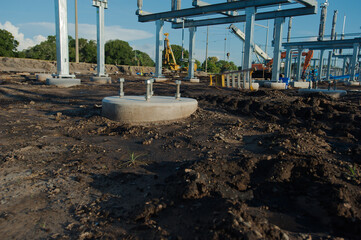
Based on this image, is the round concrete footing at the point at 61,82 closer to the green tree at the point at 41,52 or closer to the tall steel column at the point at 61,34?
the tall steel column at the point at 61,34

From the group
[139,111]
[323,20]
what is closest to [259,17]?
[323,20]

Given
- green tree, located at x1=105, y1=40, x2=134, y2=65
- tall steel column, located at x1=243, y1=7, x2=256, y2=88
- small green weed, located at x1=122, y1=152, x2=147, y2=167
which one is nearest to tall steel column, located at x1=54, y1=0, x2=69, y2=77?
tall steel column, located at x1=243, y1=7, x2=256, y2=88

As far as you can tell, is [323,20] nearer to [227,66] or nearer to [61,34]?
[61,34]

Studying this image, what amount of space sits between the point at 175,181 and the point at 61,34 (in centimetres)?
1244

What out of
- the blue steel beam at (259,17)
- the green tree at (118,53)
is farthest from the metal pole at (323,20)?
the green tree at (118,53)

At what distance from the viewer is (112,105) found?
602 cm

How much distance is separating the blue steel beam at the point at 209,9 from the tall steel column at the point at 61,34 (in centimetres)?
802

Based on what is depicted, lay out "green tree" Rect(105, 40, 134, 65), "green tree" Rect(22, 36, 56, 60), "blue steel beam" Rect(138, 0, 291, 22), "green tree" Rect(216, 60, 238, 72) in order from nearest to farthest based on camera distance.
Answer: "blue steel beam" Rect(138, 0, 291, 22) < "green tree" Rect(22, 36, 56, 60) < "green tree" Rect(105, 40, 134, 65) < "green tree" Rect(216, 60, 238, 72)

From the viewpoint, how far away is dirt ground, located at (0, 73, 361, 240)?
88.8 inches

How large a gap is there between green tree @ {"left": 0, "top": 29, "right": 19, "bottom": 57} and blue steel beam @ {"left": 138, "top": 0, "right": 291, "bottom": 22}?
33246 mm

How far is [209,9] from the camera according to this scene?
Result: 16.7 m

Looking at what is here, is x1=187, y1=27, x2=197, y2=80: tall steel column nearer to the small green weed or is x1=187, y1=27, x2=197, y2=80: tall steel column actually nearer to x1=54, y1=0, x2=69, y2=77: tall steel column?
x1=54, y1=0, x2=69, y2=77: tall steel column

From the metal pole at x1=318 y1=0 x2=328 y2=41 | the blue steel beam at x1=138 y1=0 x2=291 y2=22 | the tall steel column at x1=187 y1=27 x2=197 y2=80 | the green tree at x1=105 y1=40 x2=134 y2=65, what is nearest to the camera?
the blue steel beam at x1=138 y1=0 x2=291 y2=22

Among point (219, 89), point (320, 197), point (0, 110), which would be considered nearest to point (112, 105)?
point (0, 110)
